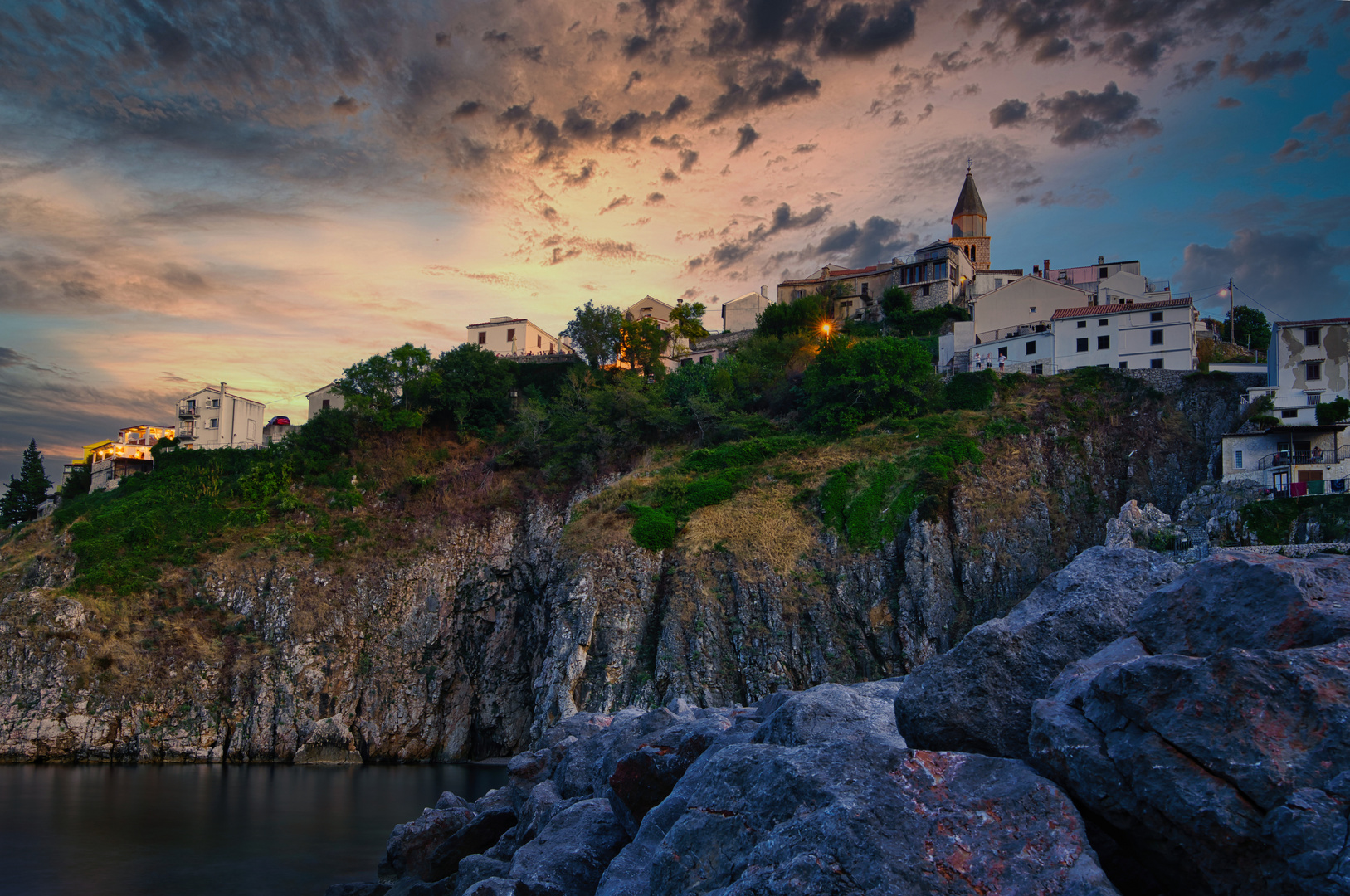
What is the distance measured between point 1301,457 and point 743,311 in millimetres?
50260

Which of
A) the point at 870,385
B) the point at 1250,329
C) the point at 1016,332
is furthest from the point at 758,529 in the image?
the point at 1250,329

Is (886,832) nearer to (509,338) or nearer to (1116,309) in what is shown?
(1116,309)

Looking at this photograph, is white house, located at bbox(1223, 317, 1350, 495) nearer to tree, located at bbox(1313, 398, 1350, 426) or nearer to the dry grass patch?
tree, located at bbox(1313, 398, 1350, 426)

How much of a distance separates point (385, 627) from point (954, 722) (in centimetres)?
4711

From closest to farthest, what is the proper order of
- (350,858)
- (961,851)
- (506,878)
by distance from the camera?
1. (961,851)
2. (506,878)
3. (350,858)

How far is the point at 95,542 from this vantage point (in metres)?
52.1

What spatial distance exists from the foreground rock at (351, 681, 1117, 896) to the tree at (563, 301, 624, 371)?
192ft

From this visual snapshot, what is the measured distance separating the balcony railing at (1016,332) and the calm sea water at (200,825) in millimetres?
40572

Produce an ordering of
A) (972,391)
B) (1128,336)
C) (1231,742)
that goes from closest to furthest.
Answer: (1231,742) < (1128,336) < (972,391)

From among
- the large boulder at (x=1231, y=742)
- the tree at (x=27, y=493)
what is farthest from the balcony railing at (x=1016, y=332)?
the tree at (x=27, y=493)

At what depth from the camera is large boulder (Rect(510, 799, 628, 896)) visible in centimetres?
1168

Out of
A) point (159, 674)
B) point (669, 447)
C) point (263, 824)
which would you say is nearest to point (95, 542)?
point (159, 674)

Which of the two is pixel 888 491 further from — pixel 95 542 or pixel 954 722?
pixel 95 542

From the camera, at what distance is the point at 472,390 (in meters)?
63.8
